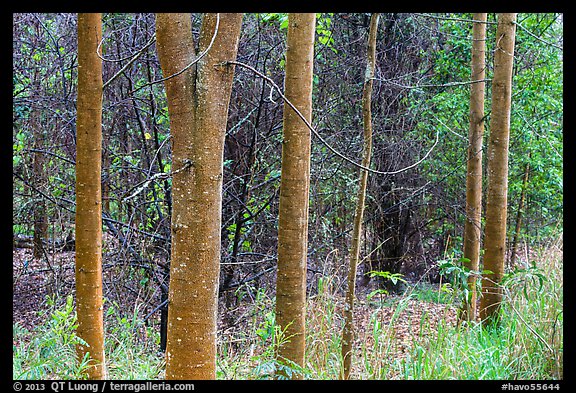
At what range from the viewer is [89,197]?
3697mm

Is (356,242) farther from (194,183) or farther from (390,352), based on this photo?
(194,183)

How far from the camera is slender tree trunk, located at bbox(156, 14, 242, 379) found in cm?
261

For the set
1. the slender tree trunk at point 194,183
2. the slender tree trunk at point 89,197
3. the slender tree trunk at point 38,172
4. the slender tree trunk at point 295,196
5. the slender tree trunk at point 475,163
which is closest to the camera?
the slender tree trunk at point 194,183

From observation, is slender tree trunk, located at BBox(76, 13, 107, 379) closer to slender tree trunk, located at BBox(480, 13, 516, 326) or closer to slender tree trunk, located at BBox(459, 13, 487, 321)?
slender tree trunk, located at BBox(480, 13, 516, 326)

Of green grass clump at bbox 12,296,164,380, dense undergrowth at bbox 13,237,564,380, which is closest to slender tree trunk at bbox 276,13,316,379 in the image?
dense undergrowth at bbox 13,237,564,380

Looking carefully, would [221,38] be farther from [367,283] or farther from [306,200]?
[367,283]

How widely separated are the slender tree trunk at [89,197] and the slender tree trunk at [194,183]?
1264mm

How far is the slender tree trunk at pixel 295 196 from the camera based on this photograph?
Result: 3971 millimetres

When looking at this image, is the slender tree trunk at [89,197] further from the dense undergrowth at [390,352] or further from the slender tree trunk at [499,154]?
the slender tree trunk at [499,154]

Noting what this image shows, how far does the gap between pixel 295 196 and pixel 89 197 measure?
1.51m

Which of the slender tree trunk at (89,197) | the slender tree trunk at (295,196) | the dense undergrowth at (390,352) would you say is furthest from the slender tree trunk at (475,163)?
the slender tree trunk at (89,197)

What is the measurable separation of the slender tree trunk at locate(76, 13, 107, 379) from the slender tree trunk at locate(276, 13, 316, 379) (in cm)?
136

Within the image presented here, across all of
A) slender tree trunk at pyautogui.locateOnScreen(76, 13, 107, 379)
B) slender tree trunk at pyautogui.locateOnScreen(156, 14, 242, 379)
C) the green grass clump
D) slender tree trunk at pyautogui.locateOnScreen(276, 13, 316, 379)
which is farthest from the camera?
slender tree trunk at pyautogui.locateOnScreen(276, 13, 316, 379)
